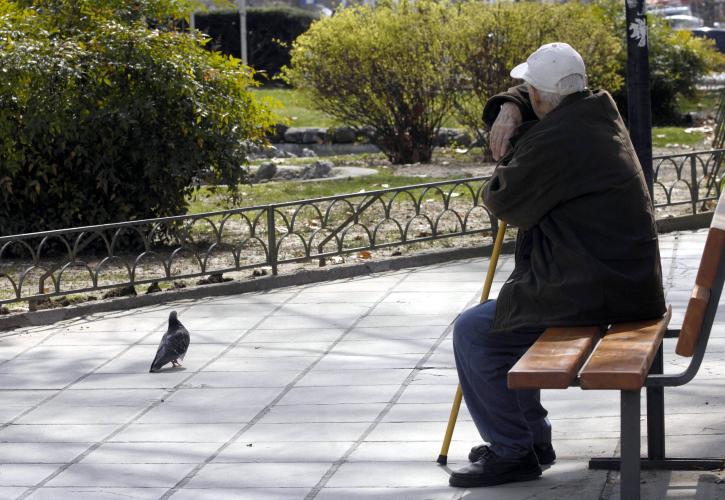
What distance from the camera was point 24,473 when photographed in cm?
500

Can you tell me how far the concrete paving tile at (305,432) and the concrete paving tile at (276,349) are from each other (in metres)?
1.34

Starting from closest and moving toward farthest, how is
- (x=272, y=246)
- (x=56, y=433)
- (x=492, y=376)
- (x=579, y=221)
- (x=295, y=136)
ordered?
(x=579, y=221) → (x=492, y=376) → (x=56, y=433) → (x=272, y=246) → (x=295, y=136)

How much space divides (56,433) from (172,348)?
1.09 meters

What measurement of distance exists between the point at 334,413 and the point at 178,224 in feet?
14.1

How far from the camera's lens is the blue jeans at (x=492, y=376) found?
446cm

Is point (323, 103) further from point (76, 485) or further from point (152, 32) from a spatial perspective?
point (76, 485)

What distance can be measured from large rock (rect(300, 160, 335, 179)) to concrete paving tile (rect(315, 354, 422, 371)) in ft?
27.2

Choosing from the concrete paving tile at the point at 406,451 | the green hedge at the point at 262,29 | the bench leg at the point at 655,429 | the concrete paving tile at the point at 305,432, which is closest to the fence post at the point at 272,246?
the concrete paving tile at the point at 305,432

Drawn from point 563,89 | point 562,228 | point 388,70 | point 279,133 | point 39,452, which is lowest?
point 39,452

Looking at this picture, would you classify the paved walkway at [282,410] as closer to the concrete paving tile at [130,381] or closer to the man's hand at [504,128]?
the concrete paving tile at [130,381]

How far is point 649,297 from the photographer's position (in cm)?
432

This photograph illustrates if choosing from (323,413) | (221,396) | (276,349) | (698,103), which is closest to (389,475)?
(323,413)

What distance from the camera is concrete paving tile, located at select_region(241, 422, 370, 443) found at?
5312 millimetres

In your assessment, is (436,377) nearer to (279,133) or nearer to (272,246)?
(272,246)
